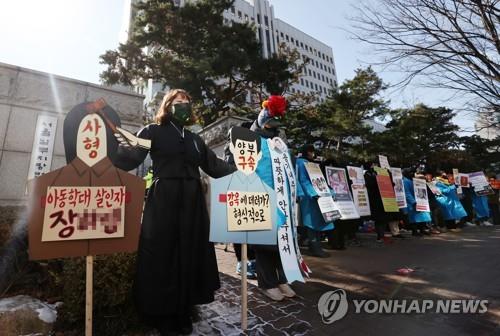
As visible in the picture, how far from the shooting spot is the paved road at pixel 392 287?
258 centimetres

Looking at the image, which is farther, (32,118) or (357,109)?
(357,109)

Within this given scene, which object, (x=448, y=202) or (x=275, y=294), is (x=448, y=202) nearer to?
(x=448, y=202)

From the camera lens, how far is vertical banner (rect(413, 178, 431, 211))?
27.3ft

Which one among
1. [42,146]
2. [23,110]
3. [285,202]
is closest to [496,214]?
[285,202]

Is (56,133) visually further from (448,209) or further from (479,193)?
(479,193)

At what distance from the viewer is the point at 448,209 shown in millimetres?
9539

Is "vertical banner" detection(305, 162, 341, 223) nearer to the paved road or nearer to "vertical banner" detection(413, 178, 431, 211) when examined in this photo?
the paved road

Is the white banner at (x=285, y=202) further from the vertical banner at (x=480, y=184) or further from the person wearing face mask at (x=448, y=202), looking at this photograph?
→ the vertical banner at (x=480, y=184)

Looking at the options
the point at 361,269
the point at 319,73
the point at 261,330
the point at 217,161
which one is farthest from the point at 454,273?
the point at 319,73

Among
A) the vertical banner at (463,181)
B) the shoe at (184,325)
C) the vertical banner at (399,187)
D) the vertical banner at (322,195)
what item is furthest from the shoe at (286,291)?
the vertical banner at (463,181)

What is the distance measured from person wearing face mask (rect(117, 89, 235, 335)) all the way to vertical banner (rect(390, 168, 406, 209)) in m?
6.81

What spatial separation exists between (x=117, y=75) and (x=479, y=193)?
53.3 feet

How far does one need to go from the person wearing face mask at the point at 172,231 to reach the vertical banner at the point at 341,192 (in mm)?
4181

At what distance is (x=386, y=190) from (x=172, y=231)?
6532 mm
